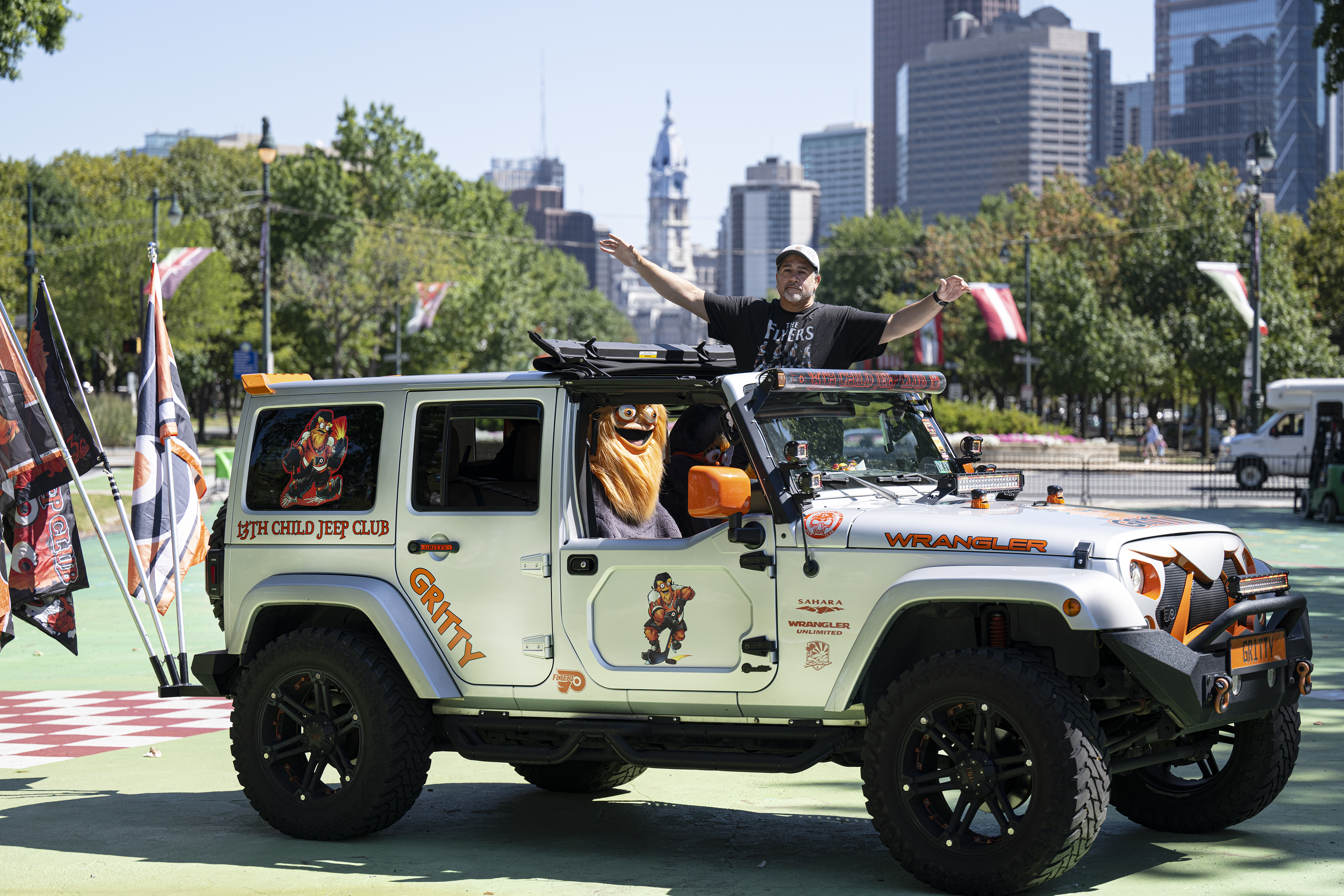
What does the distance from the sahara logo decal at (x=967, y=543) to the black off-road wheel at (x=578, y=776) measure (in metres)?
2.45

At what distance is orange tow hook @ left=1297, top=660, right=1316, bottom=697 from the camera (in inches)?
225

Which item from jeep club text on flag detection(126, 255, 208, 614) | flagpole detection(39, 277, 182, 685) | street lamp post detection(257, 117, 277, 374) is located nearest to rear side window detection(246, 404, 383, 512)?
flagpole detection(39, 277, 182, 685)

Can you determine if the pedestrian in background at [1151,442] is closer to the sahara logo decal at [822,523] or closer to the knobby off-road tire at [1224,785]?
the knobby off-road tire at [1224,785]

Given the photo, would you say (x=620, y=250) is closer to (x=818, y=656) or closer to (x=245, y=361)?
(x=818, y=656)

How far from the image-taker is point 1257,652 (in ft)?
Result: 18.1

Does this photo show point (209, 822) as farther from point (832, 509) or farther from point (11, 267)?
point (11, 267)

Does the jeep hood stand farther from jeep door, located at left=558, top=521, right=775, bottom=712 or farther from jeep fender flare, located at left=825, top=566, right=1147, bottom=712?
jeep door, located at left=558, top=521, right=775, bottom=712

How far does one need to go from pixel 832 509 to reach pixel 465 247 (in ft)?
200

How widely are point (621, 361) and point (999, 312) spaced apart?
39029 mm

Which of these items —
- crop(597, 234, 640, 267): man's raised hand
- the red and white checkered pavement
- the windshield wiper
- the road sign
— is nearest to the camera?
the windshield wiper

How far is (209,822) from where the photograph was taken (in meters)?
6.77

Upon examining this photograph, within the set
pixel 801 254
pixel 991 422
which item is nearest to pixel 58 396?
pixel 801 254

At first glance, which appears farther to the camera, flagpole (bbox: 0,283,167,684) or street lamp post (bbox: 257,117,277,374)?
street lamp post (bbox: 257,117,277,374)

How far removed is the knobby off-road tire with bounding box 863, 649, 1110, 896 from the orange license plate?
1.95 feet
